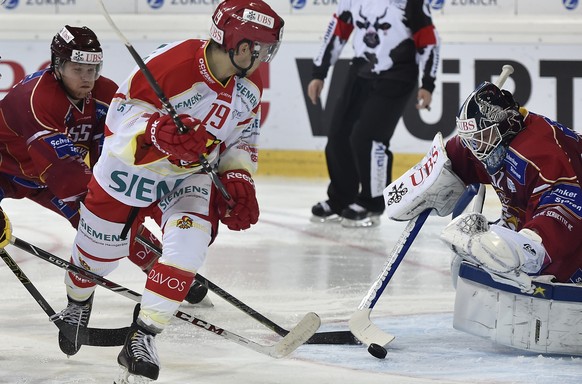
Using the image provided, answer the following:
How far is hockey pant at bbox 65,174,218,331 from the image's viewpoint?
9.23 feet

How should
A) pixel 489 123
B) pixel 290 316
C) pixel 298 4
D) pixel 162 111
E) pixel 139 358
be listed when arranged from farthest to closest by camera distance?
pixel 298 4, pixel 290 316, pixel 489 123, pixel 162 111, pixel 139 358

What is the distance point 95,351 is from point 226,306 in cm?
76

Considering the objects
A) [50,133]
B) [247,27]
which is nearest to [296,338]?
[247,27]

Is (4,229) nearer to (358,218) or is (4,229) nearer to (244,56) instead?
(244,56)

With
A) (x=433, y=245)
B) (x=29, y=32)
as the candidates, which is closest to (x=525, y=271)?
(x=433, y=245)

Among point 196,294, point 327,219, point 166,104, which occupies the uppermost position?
point 166,104

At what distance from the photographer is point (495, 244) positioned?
2863mm

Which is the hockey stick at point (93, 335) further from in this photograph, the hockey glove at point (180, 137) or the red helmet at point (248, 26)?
the red helmet at point (248, 26)

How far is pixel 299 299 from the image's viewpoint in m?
4.13

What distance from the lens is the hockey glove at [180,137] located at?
9.12ft

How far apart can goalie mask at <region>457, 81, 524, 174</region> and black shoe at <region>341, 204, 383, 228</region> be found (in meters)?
2.61

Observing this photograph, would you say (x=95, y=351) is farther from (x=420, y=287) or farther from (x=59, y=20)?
(x=59, y=20)

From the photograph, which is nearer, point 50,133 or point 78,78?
point 50,133

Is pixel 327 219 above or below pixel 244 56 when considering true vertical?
below
